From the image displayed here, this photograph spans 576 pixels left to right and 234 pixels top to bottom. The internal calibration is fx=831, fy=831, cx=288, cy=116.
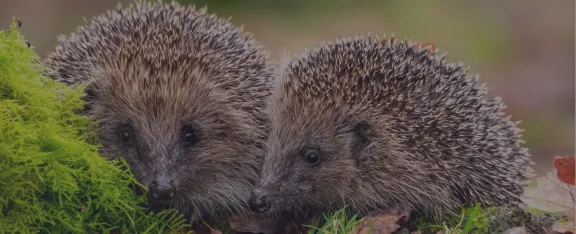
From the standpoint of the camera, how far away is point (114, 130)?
151 inches

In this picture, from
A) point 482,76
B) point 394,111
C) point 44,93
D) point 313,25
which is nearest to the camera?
point 44,93

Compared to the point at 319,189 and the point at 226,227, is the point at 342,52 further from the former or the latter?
the point at 226,227

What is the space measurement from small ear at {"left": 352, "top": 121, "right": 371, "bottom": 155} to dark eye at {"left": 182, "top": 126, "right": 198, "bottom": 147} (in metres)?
0.74

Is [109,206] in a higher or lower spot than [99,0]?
lower

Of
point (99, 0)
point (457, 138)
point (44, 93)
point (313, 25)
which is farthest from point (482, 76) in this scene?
point (44, 93)

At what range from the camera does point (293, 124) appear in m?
3.91

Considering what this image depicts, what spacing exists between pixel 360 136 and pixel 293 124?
0.32 m

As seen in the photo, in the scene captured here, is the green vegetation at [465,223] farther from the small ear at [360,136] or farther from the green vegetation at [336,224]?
the small ear at [360,136]

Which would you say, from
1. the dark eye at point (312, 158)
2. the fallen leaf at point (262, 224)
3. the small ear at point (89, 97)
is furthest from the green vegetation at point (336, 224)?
the small ear at point (89, 97)

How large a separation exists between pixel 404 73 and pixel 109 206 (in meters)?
1.47

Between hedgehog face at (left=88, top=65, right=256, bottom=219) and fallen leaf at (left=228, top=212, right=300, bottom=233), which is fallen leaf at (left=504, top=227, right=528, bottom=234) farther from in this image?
hedgehog face at (left=88, top=65, right=256, bottom=219)

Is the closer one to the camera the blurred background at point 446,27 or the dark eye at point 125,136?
the dark eye at point 125,136

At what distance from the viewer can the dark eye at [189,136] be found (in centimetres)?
386

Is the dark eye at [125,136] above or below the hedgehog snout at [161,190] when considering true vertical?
above
